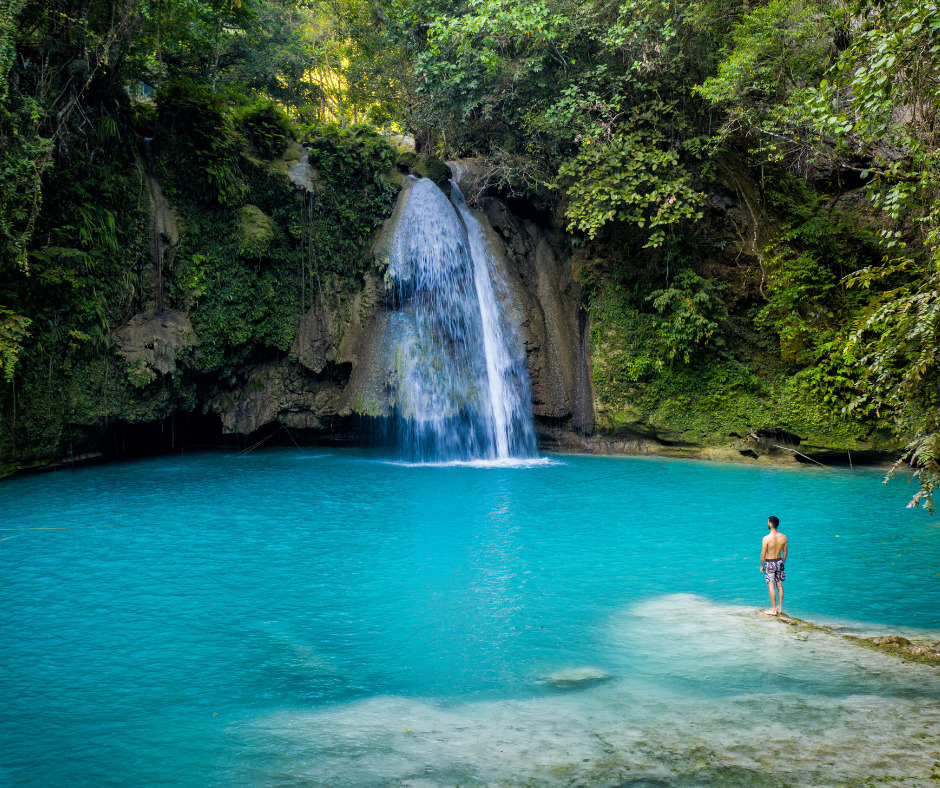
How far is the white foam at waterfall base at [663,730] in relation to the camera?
3.54 m

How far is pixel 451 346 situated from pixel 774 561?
10.6m

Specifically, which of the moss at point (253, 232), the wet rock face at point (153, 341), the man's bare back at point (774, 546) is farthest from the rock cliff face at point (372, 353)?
the man's bare back at point (774, 546)

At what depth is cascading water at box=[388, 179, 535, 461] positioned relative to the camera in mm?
15242

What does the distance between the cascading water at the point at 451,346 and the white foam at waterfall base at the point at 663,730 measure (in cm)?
1005

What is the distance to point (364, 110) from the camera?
1113 inches

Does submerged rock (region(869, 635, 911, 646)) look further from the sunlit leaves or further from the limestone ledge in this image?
the sunlit leaves

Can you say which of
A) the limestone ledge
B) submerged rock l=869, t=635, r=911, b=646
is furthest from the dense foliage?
submerged rock l=869, t=635, r=911, b=646

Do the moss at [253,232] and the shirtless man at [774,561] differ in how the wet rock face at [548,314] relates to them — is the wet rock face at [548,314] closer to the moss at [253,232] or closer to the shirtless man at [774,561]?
the moss at [253,232]

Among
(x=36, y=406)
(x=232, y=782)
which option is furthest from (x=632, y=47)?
(x=232, y=782)

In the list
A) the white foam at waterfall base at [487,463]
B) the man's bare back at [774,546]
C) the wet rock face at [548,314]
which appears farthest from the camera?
the wet rock face at [548,314]

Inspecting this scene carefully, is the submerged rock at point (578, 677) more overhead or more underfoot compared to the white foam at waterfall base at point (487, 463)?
more underfoot

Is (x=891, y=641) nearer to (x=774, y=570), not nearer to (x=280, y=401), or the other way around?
(x=774, y=570)

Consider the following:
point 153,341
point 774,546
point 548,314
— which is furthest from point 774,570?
point 153,341

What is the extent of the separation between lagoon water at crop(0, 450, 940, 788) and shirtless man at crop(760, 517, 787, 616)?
0.25 meters
